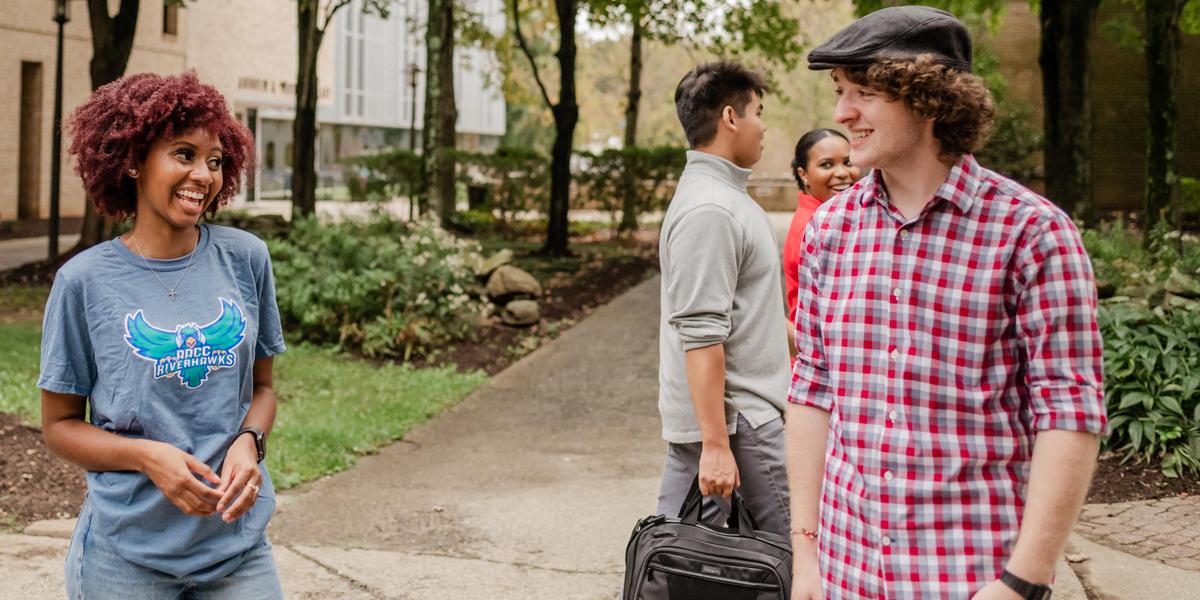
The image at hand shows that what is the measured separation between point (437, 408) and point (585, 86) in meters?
39.8

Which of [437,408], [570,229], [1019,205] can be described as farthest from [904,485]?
[570,229]

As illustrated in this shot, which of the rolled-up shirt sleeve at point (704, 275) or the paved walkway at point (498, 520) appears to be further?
the paved walkway at point (498, 520)

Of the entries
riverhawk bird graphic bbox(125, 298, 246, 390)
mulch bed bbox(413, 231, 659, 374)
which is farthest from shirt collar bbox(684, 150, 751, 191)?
mulch bed bbox(413, 231, 659, 374)

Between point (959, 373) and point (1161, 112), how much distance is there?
16328 millimetres

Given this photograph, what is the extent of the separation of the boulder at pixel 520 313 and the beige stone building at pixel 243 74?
301 cm

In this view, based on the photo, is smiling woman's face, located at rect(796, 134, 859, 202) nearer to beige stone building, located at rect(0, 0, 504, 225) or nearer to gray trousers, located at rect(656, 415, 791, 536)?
gray trousers, located at rect(656, 415, 791, 536)

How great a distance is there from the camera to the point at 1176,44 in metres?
19.6

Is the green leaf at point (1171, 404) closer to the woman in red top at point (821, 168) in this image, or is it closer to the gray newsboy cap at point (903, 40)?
the woman in red top at point (821, 168)

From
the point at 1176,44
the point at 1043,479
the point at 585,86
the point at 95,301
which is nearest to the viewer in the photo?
the point at 1043,479

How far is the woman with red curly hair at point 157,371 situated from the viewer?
2.77 metres

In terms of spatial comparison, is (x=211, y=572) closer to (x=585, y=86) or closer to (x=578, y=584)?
(x=578, y=584)

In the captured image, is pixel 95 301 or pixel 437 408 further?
pixel 437 408

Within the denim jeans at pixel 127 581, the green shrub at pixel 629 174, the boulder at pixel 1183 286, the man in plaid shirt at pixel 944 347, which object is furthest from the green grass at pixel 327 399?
the green shrub at pixel 629 174

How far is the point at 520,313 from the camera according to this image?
12688mm
